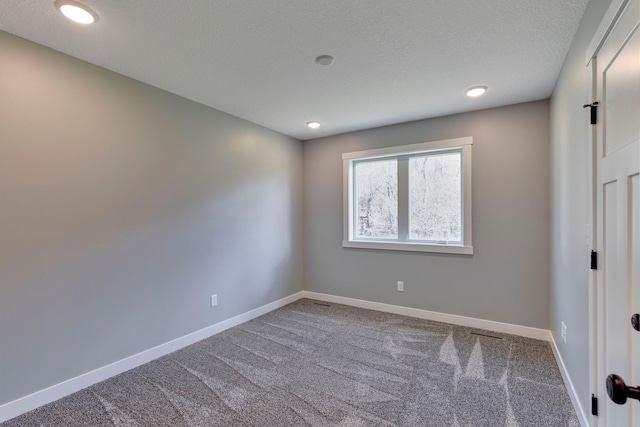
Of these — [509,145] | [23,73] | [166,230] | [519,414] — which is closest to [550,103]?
[509,145]

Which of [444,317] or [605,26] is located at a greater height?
[605,26]

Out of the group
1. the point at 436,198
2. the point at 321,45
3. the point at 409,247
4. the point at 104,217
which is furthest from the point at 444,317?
the point at 104,217

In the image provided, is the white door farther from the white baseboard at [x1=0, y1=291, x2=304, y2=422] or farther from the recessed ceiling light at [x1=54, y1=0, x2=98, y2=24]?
the white baseboard at [x1=0, y1=291, x2=304, y2=422]

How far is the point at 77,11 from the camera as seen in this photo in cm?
170

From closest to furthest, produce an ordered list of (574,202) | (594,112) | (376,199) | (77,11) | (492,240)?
1. (594,112)
2. (77,11)
3. (574,202)
4. (492,240)
5. (376,199)

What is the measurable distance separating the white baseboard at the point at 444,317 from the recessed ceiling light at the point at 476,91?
2.39 metres

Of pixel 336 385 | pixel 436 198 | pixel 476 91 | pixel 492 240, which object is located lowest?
pixel 336 385

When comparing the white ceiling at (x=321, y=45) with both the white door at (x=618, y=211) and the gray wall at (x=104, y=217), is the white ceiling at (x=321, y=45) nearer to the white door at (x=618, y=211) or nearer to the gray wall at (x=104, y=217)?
the gray wall at (x=104, y=217)

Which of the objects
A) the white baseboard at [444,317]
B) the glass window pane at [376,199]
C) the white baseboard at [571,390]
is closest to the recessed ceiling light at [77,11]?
the glass window pane at [376,199]

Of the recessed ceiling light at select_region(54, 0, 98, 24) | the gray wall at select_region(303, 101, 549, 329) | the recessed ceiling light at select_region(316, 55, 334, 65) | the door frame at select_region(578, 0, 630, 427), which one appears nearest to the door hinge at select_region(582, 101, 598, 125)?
the door frame at select_region(578, 0, 630, 427)

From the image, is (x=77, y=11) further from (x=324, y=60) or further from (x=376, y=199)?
(x=376, y=199)

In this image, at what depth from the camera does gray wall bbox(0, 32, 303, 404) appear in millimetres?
1957

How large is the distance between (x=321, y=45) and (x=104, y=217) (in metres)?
2.12

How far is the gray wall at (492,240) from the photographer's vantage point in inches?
119
